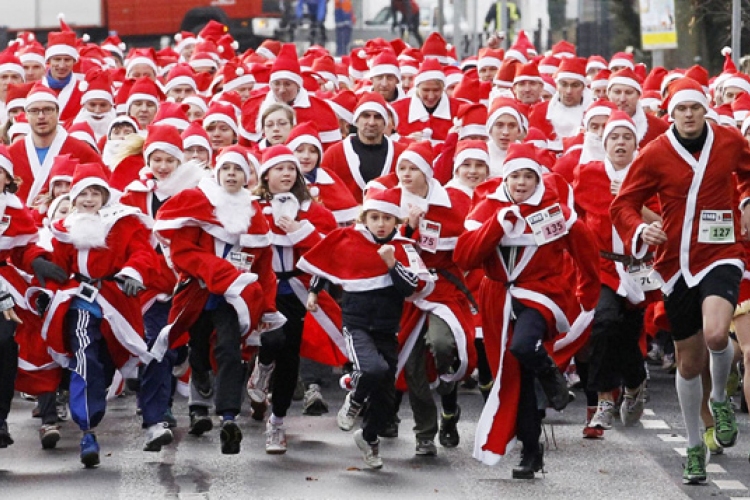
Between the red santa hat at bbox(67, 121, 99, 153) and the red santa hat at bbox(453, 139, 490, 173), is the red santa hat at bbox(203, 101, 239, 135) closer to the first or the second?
the red santa hat at bbox(67, 121, 99, 153)

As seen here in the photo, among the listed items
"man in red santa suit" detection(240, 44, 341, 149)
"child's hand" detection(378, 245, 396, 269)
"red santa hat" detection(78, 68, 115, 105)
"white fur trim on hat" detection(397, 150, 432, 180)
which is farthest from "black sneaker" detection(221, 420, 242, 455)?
"red santa hat" detection(78, 68, 115, 105)

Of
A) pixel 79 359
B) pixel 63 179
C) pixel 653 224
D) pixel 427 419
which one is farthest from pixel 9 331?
pixel 653 224

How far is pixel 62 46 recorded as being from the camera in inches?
776

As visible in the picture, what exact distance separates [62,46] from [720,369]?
988 centimetres

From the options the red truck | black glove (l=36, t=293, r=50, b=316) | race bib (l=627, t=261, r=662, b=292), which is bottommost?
race bib (l=627, t=261, r=662, b=292)

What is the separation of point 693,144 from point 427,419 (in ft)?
7.40

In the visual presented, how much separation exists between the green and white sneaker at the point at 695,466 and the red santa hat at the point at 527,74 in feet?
24.7

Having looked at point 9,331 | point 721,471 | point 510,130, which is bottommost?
point 721,471

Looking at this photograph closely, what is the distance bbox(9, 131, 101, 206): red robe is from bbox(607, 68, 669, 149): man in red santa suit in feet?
12.6

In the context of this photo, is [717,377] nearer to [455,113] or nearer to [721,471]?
[721,471]

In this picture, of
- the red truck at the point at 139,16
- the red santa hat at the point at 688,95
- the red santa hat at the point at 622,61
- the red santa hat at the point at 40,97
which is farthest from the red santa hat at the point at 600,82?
the red truck at the point at 139,16

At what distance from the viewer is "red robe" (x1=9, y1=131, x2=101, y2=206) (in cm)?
1452

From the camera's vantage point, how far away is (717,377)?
37.7 feet

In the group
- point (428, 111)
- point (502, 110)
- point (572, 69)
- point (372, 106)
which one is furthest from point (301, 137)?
point (572, 69)
